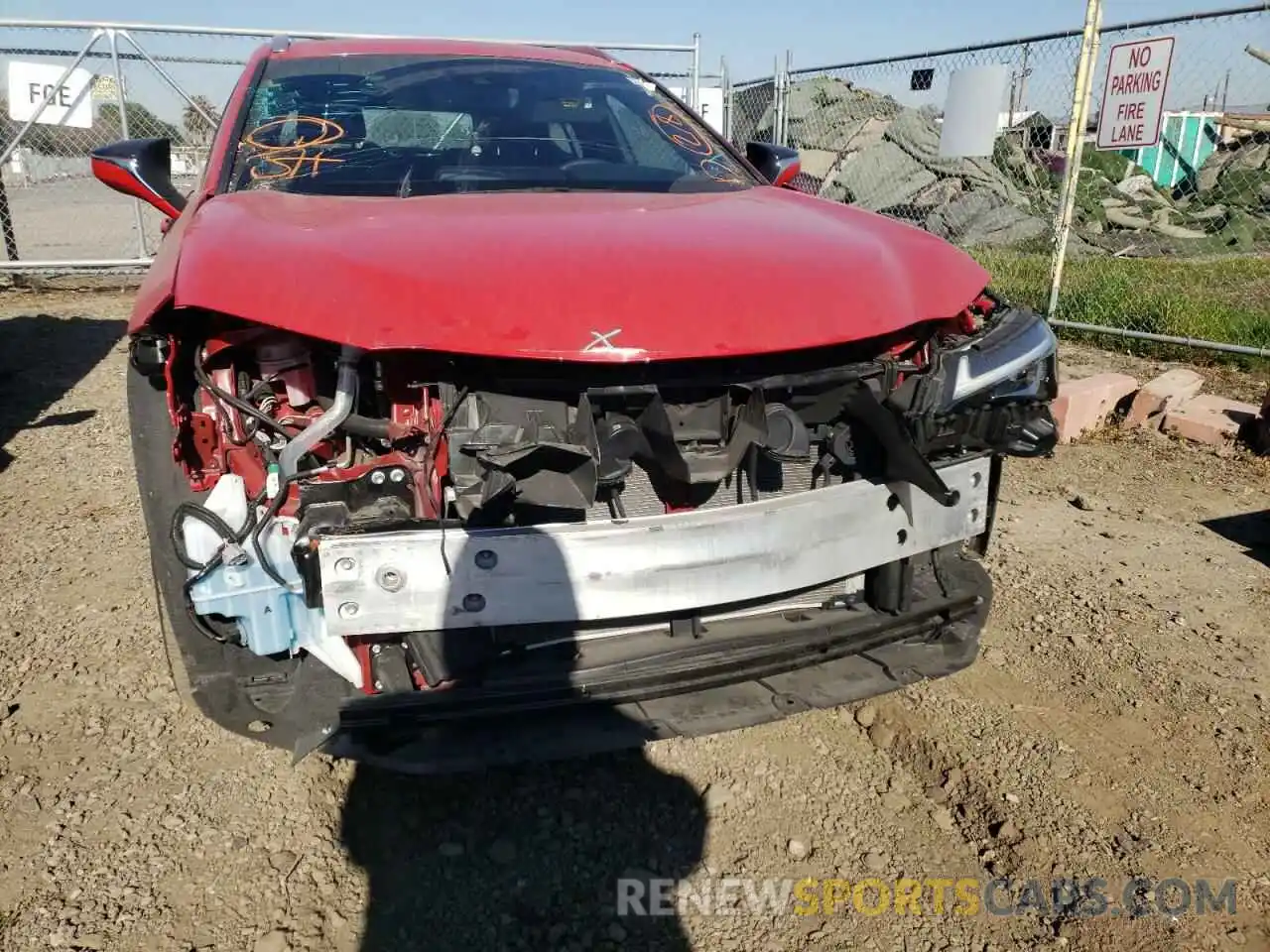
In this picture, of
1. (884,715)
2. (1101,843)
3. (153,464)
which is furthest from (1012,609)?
(153,464)

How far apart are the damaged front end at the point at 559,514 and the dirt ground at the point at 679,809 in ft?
1.15

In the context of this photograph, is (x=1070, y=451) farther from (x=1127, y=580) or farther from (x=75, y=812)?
(x=75, y=812)

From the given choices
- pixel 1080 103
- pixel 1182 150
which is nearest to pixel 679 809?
pixel 1080 103

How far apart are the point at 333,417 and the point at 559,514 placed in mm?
500

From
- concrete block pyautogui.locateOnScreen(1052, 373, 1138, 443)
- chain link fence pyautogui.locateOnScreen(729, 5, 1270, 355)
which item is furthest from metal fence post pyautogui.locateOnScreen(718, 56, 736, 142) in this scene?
concrete block pyautogui.locateOnScreen(1052, 373, 1138, 443)

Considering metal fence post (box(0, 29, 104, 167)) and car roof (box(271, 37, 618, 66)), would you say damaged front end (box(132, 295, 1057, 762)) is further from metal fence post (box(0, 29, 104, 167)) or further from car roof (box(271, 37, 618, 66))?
metal fence post (box(0, 29, 104, 167))

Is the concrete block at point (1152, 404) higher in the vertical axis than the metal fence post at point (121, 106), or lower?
lower

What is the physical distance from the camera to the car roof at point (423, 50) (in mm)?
3354

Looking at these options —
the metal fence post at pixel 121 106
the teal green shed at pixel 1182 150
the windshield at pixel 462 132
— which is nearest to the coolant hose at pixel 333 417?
the windshield at pixel 462 132

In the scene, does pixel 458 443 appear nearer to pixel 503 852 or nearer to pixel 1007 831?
pixel 503 852

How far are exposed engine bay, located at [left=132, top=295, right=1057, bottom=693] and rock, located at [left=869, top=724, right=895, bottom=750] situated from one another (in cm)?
76

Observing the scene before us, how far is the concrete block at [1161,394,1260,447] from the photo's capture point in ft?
16.6

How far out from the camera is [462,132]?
3.00 metres

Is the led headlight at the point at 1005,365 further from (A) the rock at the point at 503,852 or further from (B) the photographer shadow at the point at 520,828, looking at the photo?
(A) the rock at the point at 503,852
